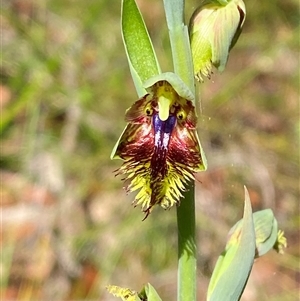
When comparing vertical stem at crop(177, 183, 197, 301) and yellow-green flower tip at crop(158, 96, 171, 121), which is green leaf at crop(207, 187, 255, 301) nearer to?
vertical stem at crop(177, 183, 197, 301)

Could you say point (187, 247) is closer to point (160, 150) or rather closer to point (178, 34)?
point (160, 150)

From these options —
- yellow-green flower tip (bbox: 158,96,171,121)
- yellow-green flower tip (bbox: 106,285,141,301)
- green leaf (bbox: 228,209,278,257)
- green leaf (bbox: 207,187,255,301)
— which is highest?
yellow-green flower tip (bbox: 158,96,171,121)

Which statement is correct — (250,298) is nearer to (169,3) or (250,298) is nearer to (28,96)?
(28,96)

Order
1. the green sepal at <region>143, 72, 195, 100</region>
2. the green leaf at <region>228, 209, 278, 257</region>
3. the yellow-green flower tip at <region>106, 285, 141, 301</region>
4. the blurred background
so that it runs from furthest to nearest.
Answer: the blurred background → the green leaf at <region>228, 209, 278, 257</region> → the yellow-green flower tip at <region>106, 285, 141, 301</region> → the green sepal at <region>143, 72, 195, 100</region>

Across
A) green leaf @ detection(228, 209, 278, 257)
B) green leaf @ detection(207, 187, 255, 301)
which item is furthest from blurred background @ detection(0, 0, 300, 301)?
green leaf @ detection(207, 187, 255, 301)

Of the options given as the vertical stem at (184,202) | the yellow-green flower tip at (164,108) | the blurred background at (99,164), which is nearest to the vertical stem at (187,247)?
the vertical stem at (184,202)

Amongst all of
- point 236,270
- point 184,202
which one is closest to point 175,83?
point 184,202
